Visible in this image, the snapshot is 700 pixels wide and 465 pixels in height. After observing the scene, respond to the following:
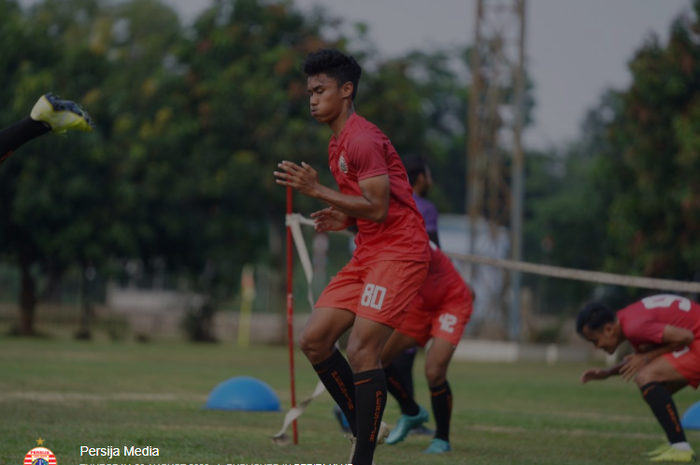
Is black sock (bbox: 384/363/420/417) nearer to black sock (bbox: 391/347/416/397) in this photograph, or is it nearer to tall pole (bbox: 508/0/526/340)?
black sock (bbox: 391/347/416/397)

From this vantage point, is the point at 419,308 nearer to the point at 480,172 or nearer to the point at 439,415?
the point at 439,415

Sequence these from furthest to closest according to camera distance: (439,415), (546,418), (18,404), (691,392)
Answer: (691,392), (546,418), (18,404), (439,415)

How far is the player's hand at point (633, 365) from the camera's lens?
8.82 m

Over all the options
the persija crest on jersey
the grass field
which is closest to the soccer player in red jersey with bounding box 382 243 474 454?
the grass field

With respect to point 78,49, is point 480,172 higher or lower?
lower

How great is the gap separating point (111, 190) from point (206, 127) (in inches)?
130

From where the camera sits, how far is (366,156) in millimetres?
6348

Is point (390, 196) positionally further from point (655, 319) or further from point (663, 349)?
point (663, 349)

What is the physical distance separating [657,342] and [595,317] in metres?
0.51

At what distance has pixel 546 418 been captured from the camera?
1188 centimetres

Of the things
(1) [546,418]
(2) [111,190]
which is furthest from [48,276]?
(1) [546,418]

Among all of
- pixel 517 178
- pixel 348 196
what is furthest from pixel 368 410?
pixel 517 178

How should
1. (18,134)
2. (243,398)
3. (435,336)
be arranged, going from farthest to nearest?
1. (243,398)
2. (435,336)
3. (18,134)

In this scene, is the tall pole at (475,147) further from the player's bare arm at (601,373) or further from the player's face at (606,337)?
the player's face at (606,337)
